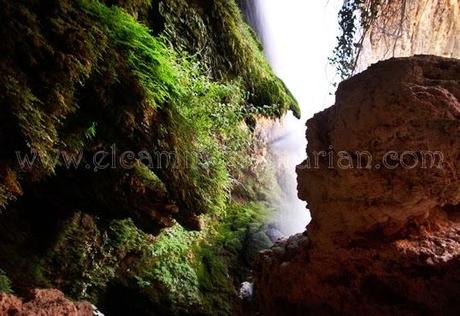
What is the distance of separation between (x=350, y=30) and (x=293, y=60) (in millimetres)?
6725

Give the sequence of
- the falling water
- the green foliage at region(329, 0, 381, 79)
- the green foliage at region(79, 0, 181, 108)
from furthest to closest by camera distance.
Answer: the falling water < the green foliage at region(329, 0, 381, 79) < the green foliage at region(79, 0, 181, 108)

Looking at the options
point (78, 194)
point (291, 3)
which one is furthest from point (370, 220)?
point (291, 3)

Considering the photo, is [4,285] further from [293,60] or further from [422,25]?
[293,60]

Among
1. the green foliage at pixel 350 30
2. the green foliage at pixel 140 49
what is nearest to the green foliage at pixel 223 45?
the green foliage at pixel 140 49

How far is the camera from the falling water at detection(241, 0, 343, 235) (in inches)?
403

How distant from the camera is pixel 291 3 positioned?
11930 mm

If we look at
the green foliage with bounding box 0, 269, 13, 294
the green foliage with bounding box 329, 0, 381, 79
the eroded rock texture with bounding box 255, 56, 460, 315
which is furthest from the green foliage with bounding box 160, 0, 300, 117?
the green foliage with bounding box 0, 269, 13, 294

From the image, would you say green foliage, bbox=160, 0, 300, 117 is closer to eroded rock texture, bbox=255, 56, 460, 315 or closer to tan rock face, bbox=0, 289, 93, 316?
eroded rock texture, bbox=255, 56, 460, 315

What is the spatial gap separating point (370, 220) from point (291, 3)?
10.5 meters

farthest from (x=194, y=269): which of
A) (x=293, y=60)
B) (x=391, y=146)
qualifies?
(x=293, y=60)

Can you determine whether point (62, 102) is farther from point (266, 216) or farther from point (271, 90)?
point (266, 216)

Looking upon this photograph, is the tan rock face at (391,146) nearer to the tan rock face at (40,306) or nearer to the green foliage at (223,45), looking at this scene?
the tan rock face at (40,306)

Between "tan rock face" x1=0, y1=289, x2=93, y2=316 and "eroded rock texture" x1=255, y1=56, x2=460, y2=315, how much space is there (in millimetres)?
1936

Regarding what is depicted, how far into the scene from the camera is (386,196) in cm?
276
